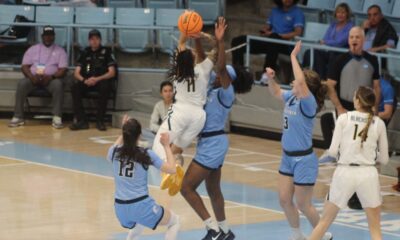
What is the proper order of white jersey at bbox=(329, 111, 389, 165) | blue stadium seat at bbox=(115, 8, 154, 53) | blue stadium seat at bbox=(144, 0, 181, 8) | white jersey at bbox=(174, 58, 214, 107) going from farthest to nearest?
blue stadium seat at bbox=(144, 0, 181, 8)
blue stadium seat at bbox=(115, 8, 154, 53)
white jersey at bbox=(174, 58, 214, 107)
white jersey at bbox=(329, 111, 389, 165)

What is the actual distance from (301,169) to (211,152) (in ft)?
2.85

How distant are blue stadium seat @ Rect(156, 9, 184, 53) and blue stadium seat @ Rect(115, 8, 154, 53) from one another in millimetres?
146

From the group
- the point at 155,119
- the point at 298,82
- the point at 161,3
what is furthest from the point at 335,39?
the point at 298,82

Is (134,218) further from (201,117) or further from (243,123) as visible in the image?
(243,123)

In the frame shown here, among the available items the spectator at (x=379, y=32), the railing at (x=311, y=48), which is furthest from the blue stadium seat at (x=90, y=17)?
the spectator at (x=379, y=32)

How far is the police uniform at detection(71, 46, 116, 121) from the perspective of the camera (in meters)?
18.5

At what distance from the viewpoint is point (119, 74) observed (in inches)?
759

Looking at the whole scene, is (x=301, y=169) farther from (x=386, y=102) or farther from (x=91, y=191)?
(x=386, y=102)

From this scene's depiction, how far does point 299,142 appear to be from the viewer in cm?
1074

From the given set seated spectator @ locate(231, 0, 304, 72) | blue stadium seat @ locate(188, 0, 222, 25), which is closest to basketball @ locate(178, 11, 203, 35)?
seated spectator @ locate(231, 0, 304, 72)

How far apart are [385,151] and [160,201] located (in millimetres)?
3866

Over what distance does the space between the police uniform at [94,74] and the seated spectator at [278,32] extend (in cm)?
208

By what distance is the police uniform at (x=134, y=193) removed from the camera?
10.1 meters

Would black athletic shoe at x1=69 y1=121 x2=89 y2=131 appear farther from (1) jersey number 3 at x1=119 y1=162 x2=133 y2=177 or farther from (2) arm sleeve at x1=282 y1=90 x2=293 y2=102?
(1) jersey number 3 at x1=119 y1=162 x2=133 y2=177
